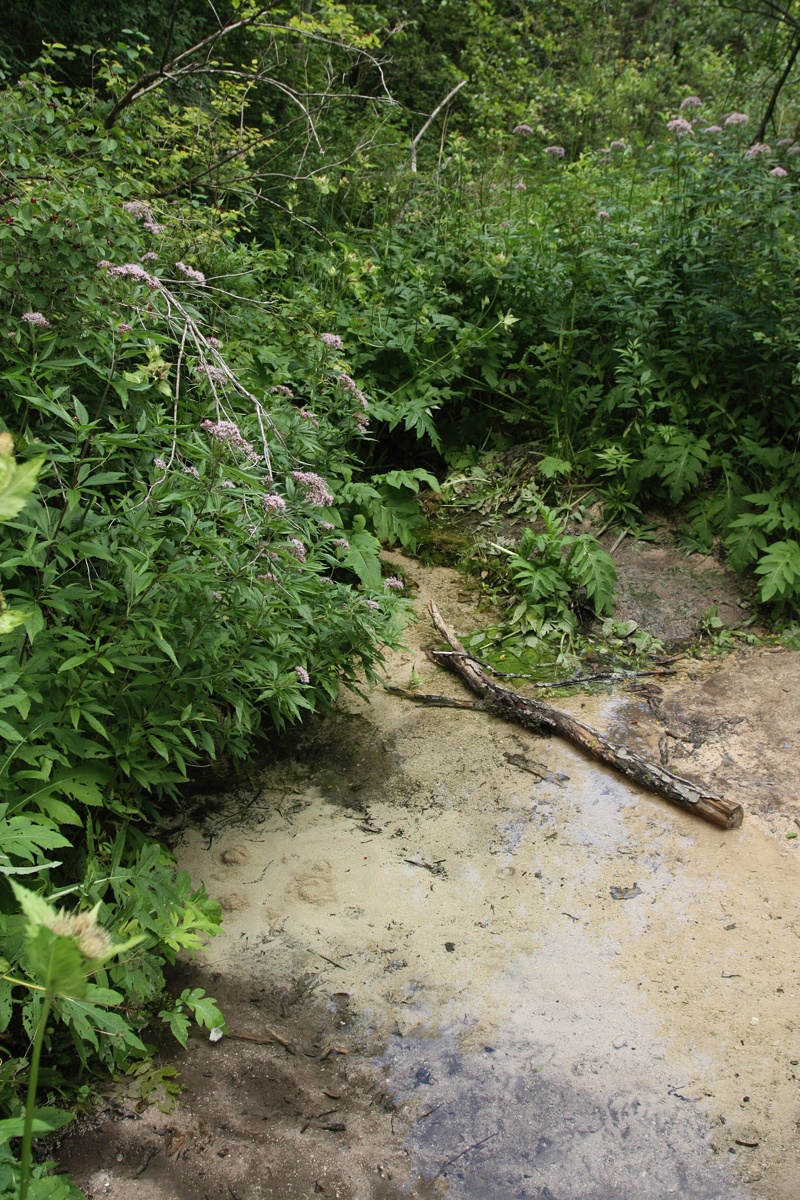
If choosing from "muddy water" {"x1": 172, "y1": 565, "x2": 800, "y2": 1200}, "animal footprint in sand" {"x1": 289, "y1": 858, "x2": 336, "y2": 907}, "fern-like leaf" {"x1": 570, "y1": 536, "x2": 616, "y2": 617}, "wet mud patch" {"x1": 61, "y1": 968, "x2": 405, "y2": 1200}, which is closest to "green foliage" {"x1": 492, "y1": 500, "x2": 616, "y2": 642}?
"fern-like leaf" {"x1": 570, "y1": 536, "x2": 616, "y2": 617}

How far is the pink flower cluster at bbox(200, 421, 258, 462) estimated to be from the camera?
2523 millimetres

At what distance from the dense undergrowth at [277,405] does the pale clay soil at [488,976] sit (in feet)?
0.89

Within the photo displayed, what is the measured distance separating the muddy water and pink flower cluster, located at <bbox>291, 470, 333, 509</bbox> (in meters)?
1.36

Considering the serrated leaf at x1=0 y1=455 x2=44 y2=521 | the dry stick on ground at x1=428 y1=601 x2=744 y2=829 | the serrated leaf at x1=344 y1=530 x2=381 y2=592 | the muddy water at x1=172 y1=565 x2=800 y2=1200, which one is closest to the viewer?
the serrated leaf at x1=0 y1=455 x2=44 y2=521

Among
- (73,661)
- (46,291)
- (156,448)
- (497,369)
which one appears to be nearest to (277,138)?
(497,369)

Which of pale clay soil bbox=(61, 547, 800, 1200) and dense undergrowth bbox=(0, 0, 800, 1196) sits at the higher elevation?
dense undergrowth bbox=(0, 0, 800, 1196)

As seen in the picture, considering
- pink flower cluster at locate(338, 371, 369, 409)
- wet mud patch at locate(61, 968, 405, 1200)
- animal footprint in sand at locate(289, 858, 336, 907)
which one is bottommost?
animal footprint in sand at locate(289, 858, 336, 907)

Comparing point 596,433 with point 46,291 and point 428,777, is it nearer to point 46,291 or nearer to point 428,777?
point 428,777

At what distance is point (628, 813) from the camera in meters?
3.49

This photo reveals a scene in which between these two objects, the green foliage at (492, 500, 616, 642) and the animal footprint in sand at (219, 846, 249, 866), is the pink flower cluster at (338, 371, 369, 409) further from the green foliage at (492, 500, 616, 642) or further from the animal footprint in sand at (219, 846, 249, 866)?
the animal footprint in sand at (219, 846, 249, 866)

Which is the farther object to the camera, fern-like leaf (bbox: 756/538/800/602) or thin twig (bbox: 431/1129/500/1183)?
fern-like leaf (bbox: 756/538/800/602)

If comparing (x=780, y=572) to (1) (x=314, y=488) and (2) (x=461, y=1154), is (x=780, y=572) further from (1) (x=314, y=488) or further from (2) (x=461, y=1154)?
(2) (x=461, y=1154)

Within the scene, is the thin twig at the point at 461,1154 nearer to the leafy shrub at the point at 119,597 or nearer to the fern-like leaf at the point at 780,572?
the leafy shrub at the point at 119,597

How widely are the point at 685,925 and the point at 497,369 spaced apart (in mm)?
3733
